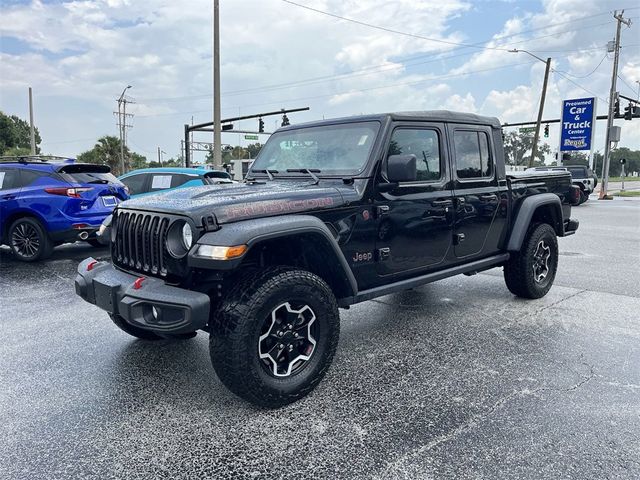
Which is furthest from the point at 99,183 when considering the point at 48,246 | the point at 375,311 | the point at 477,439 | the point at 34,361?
the point at 477,439

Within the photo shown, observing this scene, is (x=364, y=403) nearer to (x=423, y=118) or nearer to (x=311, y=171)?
(x=311, y=171)

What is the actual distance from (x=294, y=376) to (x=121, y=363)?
4.94ft

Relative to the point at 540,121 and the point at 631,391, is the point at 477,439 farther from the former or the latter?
the point at 540,121

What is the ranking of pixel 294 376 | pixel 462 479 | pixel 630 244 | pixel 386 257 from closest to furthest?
pixel 462 479
pixel 294 376
pixel 386 257
pixel 630 244

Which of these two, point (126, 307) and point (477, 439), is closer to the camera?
point (477, 439)

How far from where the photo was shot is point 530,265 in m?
5.13

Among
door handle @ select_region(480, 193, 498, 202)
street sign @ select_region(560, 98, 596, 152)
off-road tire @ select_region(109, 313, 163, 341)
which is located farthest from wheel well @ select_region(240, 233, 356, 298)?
street sign @ select_region(560, 98, 596, 152)

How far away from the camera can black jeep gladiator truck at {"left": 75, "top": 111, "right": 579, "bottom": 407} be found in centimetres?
277

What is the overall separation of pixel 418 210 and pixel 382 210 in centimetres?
42

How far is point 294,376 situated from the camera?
3.05 m

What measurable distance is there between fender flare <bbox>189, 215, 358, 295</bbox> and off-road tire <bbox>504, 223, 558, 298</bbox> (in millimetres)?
2713

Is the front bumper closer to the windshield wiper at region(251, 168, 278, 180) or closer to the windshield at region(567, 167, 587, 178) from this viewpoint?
the windshield wiper at region(251, 168, 278, 180)

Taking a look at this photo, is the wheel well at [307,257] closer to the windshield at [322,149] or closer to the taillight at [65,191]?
the windshield at [322,149]

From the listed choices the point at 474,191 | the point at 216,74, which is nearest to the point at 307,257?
the point at 474,191
